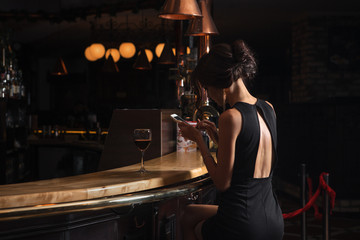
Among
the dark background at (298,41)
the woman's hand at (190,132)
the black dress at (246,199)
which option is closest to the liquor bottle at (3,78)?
the dark background at (298,41)

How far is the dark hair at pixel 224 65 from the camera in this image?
2074 mm

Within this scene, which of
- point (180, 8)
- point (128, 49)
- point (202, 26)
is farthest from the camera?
point (128, 49)

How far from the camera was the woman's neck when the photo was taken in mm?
2100

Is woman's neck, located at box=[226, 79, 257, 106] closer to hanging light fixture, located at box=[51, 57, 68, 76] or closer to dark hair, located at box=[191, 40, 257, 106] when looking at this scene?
dark hair, located at box=[191, 40, 257, 106]

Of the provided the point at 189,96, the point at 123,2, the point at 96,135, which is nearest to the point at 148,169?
the point at 189,96

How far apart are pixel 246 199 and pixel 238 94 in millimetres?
457

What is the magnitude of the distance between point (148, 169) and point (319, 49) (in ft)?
19.7

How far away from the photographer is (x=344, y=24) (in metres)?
7.76

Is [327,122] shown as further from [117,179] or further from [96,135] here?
[117,179]

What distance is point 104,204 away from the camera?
6.10 ft

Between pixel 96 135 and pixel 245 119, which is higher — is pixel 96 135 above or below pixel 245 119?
below

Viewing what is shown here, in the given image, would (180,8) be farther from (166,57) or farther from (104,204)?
(166,57)

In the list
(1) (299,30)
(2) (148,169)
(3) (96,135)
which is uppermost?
(1) (299,30)

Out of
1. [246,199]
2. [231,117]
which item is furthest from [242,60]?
[246,199]
